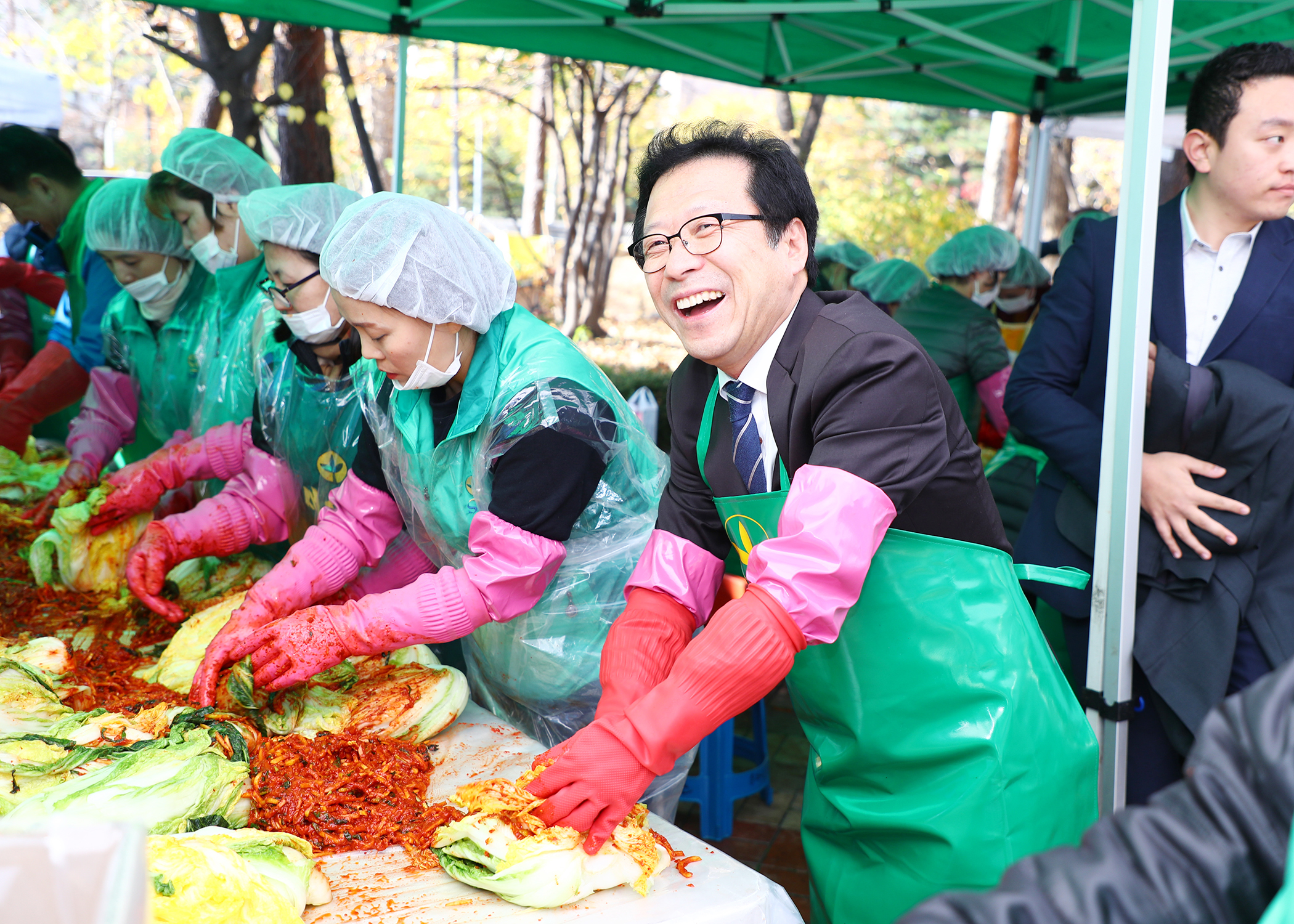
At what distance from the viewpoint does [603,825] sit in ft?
4.72

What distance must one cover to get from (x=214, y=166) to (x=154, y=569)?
144 centimetres

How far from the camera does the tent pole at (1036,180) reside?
6.37 metres

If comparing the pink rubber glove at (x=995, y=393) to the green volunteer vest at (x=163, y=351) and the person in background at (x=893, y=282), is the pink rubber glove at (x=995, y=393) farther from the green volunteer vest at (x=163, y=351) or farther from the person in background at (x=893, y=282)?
the green volunteer vest at (x=163, y=351)

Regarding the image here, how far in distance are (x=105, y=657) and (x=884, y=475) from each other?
2030 millimetres

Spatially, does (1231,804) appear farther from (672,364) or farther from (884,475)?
(672,364)

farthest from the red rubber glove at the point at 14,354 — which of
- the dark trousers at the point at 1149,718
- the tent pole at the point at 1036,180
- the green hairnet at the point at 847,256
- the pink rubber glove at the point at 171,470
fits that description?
the tent pole at the point at 1036,180

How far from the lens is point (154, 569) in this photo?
2.66m

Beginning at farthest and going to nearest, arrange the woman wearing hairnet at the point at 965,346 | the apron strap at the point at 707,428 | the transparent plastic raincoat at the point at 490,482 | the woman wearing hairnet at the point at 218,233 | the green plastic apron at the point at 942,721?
the woman wearing hairnet at the point at 965,346, the woman wearing hairnet at the point at 218,233, the transparent plastic raincoat at the point at 490,482, the apron strap at the point at 707,428, the green plastic apron at the point at 942,721

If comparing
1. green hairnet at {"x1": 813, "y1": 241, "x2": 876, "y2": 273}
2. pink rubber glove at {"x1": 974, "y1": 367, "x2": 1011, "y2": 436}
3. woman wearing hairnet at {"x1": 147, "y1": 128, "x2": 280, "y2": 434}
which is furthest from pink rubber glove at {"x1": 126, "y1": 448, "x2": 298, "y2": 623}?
green hairnet at {"x1": 813, "y1": 241, "x2": 876, "y2": 273}

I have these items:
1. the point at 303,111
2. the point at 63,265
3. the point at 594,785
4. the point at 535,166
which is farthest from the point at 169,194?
the point at 535,166

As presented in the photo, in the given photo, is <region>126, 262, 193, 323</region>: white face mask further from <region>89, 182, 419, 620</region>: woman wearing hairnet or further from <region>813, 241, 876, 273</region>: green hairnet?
<region>813, 241, 876, 273</region>: green hairnet

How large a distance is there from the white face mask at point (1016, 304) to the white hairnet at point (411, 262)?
15.3 feet

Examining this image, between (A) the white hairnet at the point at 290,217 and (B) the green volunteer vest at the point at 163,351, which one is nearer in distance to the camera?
(A) the white hairnet at the point at 290,217

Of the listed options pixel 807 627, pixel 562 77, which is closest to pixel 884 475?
pixel 807 627
